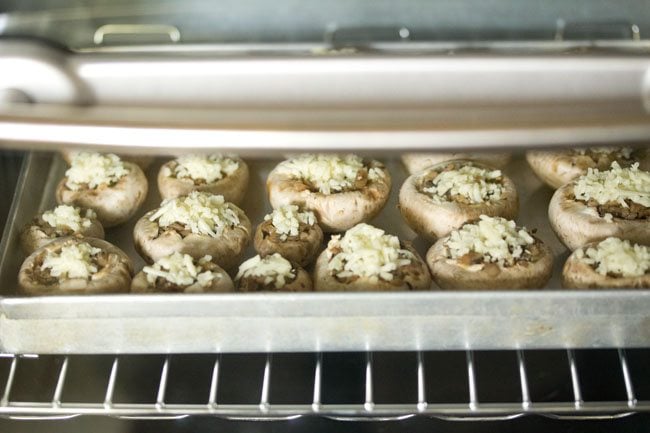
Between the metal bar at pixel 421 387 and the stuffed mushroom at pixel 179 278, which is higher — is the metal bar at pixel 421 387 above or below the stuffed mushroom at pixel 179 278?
below

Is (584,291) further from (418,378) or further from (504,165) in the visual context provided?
(504,165)

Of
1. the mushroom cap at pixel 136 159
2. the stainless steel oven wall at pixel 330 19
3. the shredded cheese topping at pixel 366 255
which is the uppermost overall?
the stainless steel oven wall at pixel 330 19

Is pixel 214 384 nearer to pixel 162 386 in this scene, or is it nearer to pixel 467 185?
pixel 162 386

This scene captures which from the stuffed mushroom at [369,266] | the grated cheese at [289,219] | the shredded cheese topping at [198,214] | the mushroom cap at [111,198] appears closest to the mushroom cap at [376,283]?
the stuffed mushroom at [369,266]

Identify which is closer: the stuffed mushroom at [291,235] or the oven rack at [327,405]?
the oven rack at [327,405]

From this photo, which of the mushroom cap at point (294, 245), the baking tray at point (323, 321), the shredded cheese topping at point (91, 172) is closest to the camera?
the baking tray at point (323, 321)

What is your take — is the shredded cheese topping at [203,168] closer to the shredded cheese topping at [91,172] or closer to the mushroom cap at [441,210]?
the shredded cheese topping at [91,172]

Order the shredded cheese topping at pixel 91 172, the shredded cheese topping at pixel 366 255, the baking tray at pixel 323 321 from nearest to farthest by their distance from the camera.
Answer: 1. the baking tray at pixel 323 321
2. the shredded cheese topping at pixel 366 255
3. the shredded cheese topping at pixel 91 172
